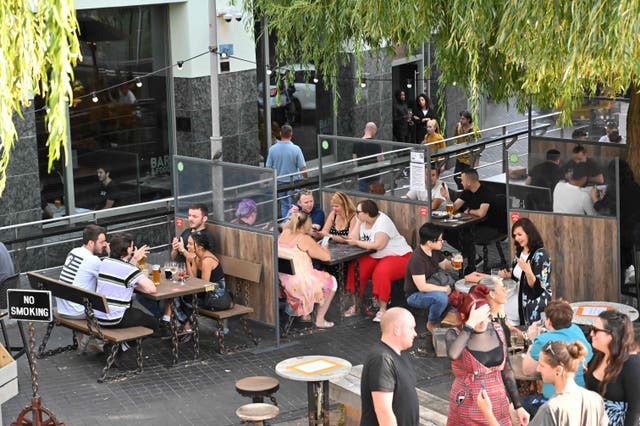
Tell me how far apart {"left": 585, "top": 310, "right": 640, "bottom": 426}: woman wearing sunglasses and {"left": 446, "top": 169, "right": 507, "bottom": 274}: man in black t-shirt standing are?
741 centimetres

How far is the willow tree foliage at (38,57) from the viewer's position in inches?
292

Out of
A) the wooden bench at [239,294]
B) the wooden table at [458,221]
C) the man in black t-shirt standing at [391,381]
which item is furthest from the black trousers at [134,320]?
the man in black t-shirt standing at [391,381]

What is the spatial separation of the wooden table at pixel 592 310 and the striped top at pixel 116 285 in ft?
→ 14.7

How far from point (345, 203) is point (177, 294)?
2997 mm

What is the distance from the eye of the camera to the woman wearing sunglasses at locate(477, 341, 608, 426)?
7.42 meters

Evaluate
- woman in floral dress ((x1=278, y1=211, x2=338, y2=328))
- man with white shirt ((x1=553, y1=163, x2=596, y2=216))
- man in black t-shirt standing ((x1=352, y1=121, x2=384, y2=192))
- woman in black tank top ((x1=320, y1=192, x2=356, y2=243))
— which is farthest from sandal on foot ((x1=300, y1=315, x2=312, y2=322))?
man with white shirt ((x1=553, y1=163, x2=596, y2=216))

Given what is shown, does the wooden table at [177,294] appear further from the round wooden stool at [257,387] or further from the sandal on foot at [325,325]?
the round wooden stool at [257,387]

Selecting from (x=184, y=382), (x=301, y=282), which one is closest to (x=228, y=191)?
(x=301, y=282)

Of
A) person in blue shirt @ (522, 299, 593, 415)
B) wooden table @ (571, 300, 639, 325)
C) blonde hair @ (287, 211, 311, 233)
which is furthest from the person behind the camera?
blonde hair @ (287, 211, 311, 233)

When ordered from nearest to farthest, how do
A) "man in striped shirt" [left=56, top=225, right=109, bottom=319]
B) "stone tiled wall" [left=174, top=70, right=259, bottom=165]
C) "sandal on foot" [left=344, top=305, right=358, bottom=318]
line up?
"man in striped shirt" [left=56, top=225, right=109, bottom=319] → "sandal on foot" [left=344, top=305, right=358, bottom=318] → "stone tiled wall" [left=174, top=70, right=259, bottom=165]

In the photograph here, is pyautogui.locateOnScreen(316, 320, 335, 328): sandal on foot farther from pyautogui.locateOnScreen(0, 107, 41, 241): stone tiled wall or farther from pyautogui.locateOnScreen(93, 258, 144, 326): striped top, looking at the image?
pyautogui.locateOnScreen(0, 107, 41, 241): stone tiled wall

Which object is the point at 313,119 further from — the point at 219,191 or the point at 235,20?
the point at 219,191

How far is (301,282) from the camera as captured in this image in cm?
1384

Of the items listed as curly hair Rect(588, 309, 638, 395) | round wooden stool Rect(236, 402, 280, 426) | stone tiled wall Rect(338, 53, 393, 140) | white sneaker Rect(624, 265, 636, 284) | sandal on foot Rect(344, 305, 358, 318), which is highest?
stone tiled wall Rect(338, 53, 393, 140)
